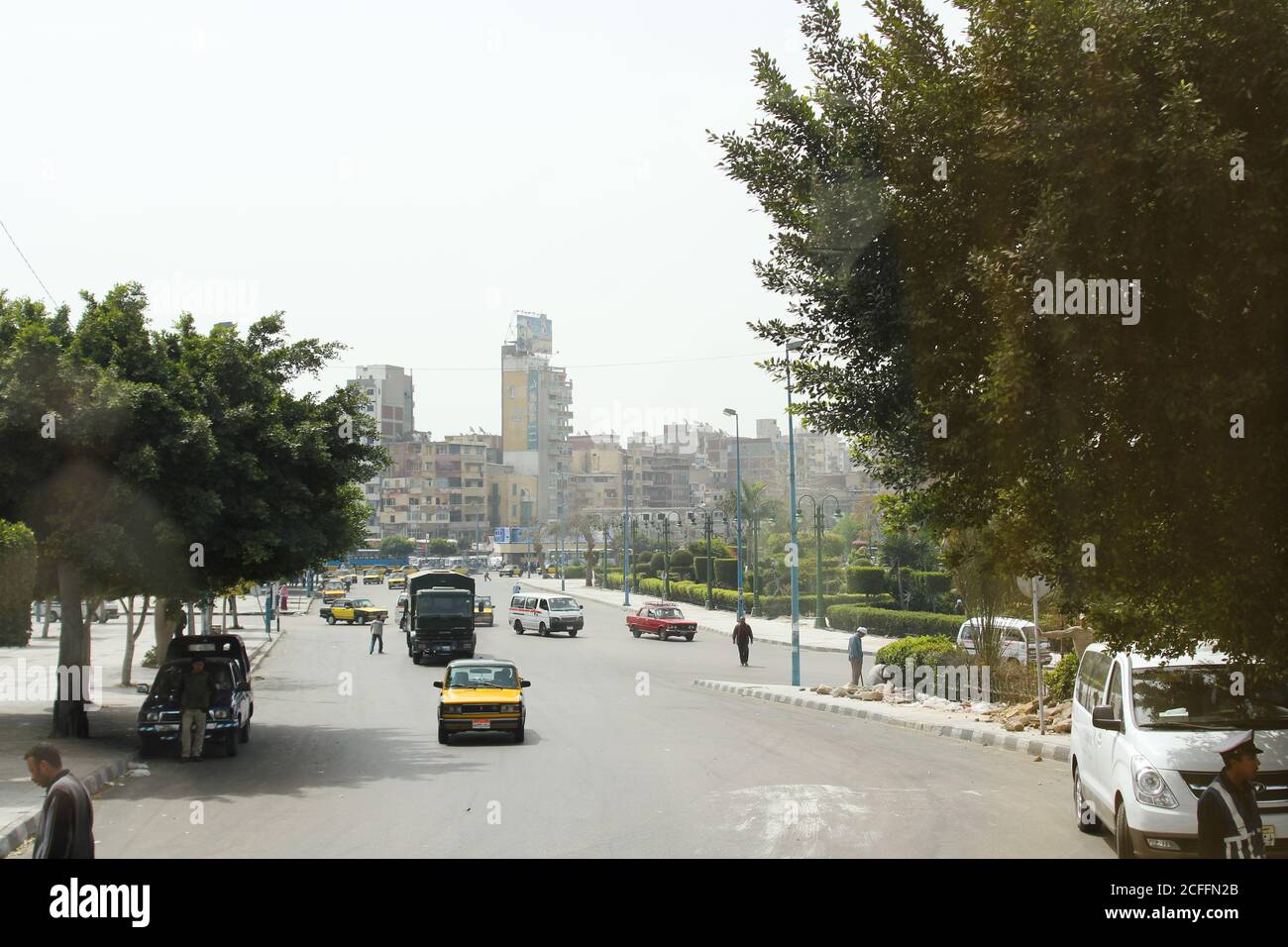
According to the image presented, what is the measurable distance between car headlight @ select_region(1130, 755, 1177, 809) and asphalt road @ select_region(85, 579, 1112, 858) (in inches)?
71.8

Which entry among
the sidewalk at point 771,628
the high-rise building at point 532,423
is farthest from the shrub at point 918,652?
the high-rise building at point 532,423

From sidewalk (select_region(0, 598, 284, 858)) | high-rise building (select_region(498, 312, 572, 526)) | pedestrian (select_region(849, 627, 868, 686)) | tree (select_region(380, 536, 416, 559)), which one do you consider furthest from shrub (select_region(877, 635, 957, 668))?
high-rise building (select_region(498, 312, 572, 526))

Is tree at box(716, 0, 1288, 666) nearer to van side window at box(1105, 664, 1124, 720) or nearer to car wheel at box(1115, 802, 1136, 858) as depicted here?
van side window at box(1105, 664, 1124, 720)

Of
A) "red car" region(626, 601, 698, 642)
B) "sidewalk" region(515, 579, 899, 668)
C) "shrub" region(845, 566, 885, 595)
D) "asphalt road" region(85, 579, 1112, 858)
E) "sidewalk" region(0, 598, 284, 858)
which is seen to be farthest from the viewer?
"shrub" region(845, 566, 885, 595)

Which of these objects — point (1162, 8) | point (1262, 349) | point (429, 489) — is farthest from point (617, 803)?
point (429, 489)

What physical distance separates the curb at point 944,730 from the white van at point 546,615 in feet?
79.5

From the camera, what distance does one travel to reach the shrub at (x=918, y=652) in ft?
91.4

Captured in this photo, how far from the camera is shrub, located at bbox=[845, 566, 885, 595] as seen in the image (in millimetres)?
68562

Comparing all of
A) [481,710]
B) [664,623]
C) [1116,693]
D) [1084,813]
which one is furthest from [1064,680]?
[664,623]

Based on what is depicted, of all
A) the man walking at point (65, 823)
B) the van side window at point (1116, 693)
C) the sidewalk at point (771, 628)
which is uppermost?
the van side window at point (1116, 693)

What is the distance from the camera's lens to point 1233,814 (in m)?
6.96

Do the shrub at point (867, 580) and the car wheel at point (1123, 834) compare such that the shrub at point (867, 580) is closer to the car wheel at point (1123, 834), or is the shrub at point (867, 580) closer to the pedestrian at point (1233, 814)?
Answer: the car wheel at point (1123, 834)

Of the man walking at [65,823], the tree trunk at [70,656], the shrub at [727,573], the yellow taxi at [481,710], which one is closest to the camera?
the man walking at [65,823]
